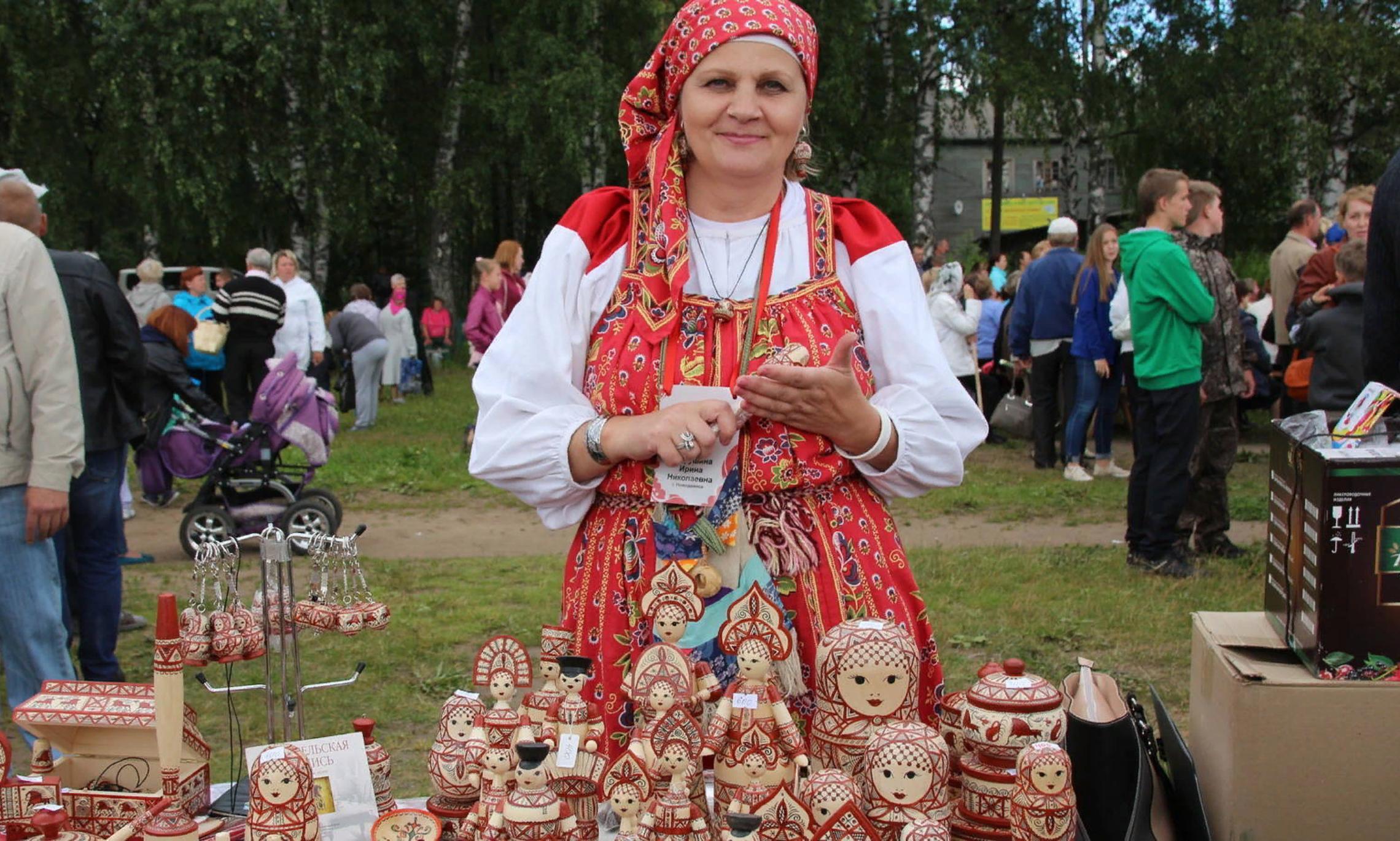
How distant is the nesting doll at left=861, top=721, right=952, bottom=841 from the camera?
1.53 meters

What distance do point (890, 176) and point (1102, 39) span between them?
484cm

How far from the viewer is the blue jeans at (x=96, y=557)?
4.01 meters

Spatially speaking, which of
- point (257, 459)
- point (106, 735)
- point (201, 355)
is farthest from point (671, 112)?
point (201, 355)

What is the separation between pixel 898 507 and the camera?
25.4 ft

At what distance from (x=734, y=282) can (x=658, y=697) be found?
0.66 m

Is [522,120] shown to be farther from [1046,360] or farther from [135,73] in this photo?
[1046,360]

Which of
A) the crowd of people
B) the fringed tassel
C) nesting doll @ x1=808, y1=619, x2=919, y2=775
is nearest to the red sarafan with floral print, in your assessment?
the fringed tassel

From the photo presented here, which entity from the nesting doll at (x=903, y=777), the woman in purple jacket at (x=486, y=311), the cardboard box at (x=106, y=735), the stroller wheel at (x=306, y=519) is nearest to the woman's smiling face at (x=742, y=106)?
the nesting doll at (x=903, y=777)

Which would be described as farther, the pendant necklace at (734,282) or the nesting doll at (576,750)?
the pendant necklace at (734,282)

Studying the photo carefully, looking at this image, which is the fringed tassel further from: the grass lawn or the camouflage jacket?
the camouflage jacket

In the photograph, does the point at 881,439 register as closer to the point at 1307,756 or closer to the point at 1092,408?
the point at 1307,756

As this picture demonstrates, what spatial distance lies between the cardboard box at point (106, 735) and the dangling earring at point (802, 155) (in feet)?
4.15

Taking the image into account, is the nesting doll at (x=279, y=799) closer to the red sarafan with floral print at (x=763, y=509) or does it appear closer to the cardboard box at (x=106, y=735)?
the cardboard box at (x=106, y=735)

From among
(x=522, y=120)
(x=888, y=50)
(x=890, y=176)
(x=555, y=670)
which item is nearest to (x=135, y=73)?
(x=522, y=120)
